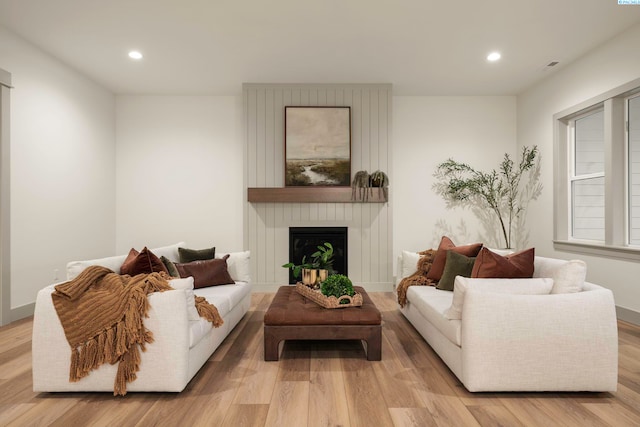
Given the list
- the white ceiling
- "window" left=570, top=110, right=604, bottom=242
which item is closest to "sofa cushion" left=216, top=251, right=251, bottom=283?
the white ceiling

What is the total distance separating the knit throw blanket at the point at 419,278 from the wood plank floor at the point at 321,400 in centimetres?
96

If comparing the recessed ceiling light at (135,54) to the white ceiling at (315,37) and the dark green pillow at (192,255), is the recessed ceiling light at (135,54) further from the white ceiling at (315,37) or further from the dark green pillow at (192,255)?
the dark green pillow at (192,255)

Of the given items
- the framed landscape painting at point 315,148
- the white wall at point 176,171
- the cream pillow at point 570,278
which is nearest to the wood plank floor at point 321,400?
the cream pillow at point 570,278

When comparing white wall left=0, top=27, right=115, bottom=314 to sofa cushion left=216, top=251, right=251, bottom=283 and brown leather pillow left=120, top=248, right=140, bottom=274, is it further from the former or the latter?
sofa cushion left=216, top=251, right=251, bottom=283

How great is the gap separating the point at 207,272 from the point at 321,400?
195cm

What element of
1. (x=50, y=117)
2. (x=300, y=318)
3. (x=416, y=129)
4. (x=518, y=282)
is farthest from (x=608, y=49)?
(x=50, y=117)

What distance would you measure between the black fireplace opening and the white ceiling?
2119 millimetres

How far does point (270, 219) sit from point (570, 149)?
4108mm

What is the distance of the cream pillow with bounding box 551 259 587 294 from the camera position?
2.42 metres

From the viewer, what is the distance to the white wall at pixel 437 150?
19.9 ft

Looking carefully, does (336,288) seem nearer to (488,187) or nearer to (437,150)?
(437,150)

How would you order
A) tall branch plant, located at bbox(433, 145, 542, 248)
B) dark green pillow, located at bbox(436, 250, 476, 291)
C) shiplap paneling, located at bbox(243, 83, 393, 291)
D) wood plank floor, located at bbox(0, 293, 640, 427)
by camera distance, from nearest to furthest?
wood plank floor, located at bbox(0, 293, 640, 427)
dark green pillow, located at bbox(436, 250, 476, 291)
shiplap paneling, located at bbox(243, 83, 393, 291)
tall branch plant, located at bbox(433, 145, 542, 248)

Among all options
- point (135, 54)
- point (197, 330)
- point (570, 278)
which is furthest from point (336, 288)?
point (135, 54)

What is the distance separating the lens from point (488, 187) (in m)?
5.98
